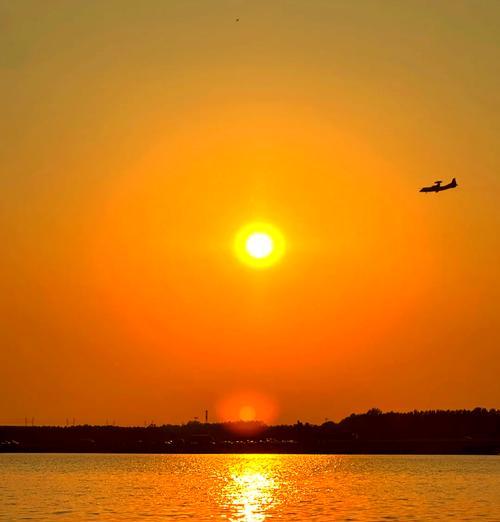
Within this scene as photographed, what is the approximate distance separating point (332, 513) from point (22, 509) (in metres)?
27.5

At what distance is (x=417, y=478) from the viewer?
15575cm

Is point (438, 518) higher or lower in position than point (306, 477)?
lower

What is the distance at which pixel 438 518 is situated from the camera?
290 ft

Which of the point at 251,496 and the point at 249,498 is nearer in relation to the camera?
the point at 249,498

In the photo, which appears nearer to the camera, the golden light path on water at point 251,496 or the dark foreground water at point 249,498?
the dark foreground water at point 249,498

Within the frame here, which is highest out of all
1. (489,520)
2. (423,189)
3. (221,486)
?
(423,189)

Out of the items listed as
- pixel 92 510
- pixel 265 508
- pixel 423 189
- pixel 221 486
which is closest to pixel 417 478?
pixel 221 486

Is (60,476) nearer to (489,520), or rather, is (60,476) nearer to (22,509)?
(22,509)

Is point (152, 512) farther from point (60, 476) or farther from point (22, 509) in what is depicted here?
point (60, 476)

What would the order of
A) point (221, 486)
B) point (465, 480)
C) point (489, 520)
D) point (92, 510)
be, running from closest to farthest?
1. point (489, 520)
2. point (92, 510)
3. point (221, 486)
4. point (465, 480)

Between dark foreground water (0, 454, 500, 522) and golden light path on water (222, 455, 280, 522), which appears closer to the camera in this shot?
dark foreground water (0, 454, 500, 522)

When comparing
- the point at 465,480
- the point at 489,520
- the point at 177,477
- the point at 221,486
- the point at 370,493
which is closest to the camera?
the point at 489,520

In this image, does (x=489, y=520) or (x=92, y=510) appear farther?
(x=92, y=510)

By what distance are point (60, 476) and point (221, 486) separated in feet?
109
